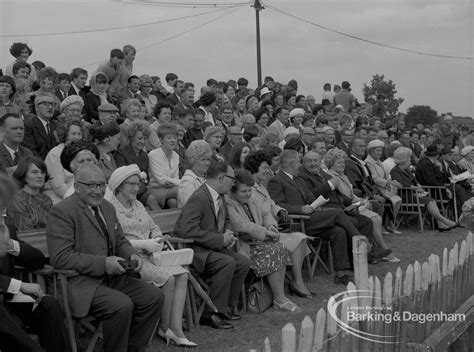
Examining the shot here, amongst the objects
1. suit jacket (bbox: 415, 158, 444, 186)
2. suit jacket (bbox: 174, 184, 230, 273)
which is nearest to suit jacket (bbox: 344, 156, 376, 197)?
suit jacket (bbox: 415, 158, 444, 186)

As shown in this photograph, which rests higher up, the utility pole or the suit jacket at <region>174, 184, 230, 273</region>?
the utility pole

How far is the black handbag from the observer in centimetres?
621

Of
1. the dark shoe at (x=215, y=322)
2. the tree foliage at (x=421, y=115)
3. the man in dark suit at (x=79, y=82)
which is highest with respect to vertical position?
the man in dark suit at (x=79, y=82)

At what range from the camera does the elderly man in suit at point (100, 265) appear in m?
4.51

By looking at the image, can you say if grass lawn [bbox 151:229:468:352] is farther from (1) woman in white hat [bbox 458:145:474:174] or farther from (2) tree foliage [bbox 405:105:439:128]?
(2) tree foliage [bbox 405:105:439:128]

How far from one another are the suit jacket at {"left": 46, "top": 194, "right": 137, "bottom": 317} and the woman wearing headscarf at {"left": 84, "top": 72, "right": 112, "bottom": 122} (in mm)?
4744

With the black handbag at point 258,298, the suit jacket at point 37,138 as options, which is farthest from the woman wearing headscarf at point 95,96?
the black handbag at point 258,298

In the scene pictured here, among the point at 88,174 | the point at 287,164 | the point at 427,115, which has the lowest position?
the point at 427,115

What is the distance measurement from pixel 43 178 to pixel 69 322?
4.38 ft

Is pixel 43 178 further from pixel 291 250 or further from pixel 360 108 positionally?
pixel 360 108

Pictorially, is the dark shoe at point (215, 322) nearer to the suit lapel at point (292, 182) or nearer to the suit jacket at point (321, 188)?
the suit lapel at point (292, 182)

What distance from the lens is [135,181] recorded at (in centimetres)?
533

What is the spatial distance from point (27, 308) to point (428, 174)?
8762 millimetres

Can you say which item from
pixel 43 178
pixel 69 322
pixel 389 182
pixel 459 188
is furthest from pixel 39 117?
pixel 459 188
